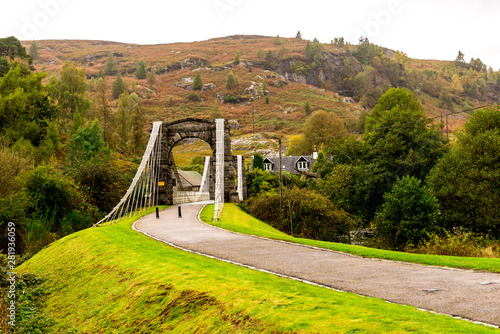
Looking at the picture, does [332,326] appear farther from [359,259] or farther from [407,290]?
[359,259]

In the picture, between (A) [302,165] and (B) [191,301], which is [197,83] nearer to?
(A) [302,165]

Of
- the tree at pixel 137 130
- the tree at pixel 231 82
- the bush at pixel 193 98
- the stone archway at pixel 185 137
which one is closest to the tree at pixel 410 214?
the stone archway at pixel 185 137

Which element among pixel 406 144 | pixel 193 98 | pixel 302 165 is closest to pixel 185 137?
pixel 406 144

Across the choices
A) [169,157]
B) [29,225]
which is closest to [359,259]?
[29,225]

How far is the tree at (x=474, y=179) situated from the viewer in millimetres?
32344

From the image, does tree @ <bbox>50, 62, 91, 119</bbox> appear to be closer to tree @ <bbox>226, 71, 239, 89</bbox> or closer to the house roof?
the house roof

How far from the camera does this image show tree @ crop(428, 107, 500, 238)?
3234 cm

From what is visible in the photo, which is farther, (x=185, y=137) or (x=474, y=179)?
(x=185, y=137)

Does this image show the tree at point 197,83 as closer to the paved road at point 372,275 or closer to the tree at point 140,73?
the tree at point 140,73

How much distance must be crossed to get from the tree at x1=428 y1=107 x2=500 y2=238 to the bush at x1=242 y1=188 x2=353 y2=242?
8.26 m

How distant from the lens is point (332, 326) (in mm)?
6031

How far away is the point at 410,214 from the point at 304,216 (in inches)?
364

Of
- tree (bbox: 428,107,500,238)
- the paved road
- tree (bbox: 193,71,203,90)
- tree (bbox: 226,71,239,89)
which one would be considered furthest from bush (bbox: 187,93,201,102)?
the paved road

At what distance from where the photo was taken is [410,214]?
30.3 meters
